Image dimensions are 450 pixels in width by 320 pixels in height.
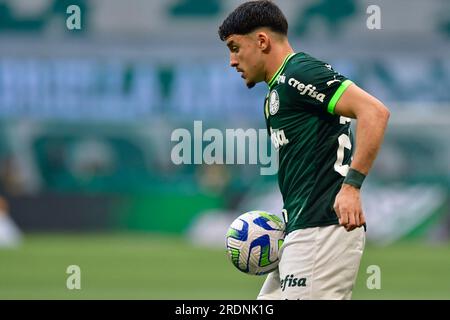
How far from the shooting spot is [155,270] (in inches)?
654

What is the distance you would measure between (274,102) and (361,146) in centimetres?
66

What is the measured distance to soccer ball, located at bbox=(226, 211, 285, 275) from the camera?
20.2 ft

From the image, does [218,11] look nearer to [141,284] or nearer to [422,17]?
[422,17]

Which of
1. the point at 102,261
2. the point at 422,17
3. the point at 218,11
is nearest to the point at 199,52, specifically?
the point at 218,11

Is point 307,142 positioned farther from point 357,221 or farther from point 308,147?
point 357,221

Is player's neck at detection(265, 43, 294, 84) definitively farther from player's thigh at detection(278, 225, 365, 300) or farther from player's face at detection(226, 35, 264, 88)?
player's thigh at detection(278, 225, 365, 300)

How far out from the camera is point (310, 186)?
5879mm

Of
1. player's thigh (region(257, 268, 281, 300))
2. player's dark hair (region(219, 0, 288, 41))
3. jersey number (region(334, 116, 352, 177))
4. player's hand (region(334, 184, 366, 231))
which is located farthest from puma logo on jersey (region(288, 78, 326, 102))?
player's thigh (region(257, 268, 281, 300))

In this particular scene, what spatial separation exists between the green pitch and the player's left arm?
7.25 metres

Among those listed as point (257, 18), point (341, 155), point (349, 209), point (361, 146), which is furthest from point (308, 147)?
point (257, 18)

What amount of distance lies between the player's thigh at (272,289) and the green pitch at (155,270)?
651 centimetres

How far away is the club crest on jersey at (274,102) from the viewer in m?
5.94

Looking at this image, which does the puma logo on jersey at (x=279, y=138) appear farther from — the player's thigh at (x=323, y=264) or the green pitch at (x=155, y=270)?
the green pitch at (x=155, y=270)
